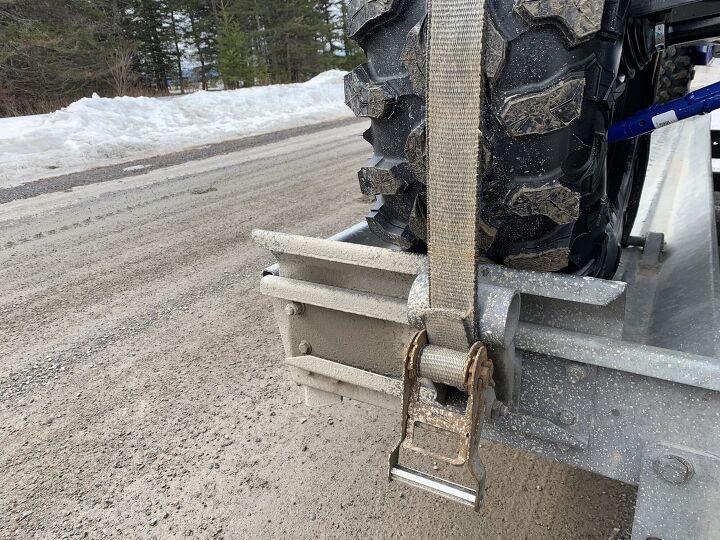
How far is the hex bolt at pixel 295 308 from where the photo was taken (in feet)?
5.56

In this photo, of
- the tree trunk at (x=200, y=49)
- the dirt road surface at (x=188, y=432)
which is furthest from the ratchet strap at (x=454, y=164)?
the tree trunk at (x=200, y=49)

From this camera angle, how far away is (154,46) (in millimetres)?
26469

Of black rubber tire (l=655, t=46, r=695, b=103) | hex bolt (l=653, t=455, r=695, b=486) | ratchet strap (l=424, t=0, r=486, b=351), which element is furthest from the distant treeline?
hex bolt (l=653, t=455, r=695, b=486)

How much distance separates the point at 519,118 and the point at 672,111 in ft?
3.12

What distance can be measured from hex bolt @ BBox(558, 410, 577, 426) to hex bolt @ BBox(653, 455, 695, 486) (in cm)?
20

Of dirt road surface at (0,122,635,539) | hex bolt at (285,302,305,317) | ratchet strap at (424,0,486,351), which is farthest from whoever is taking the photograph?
dirt road surface at (0,122,635,539)

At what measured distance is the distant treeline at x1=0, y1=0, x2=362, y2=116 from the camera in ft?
59.2

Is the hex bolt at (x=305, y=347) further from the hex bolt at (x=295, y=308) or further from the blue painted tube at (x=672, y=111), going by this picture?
the blue painted tube at (x=672, y=111)

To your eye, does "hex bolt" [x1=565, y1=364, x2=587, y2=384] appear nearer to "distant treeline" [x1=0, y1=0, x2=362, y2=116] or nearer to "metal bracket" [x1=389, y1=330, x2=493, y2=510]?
"metal bracket" [x1=389, y1=330, x2=493, y2=510]

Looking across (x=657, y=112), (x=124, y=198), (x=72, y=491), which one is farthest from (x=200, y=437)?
(x=124, y=198)

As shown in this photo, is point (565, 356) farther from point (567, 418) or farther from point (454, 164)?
point (454, 164)

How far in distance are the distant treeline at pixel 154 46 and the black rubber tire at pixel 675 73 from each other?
1908 centimetres

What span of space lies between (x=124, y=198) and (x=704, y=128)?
6189mm

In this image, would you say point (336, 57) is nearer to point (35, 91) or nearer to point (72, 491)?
point (35, 91)
